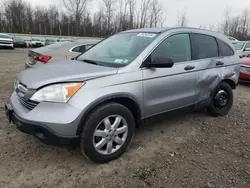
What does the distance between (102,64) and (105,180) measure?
148cm

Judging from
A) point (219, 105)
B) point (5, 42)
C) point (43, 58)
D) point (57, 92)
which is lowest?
point (219, 105)

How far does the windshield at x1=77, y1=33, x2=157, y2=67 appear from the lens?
10.1ft

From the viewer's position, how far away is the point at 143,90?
2977 mm

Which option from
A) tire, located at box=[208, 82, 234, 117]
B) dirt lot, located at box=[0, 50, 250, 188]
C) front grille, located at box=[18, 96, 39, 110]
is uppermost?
front grille, located at box=[18, 96, 39, 110]

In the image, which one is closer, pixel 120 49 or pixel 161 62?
pixel 161 62

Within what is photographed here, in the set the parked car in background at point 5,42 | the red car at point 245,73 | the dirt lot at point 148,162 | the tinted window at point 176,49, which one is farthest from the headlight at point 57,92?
the parked car in background at point 5,42

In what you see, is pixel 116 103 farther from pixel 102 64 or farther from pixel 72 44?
pixel 72 44

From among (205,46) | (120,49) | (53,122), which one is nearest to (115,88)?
(53,122)

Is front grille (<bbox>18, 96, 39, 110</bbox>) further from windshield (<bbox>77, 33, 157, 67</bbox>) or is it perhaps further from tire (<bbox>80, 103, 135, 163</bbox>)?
windshield (<bbox>77, 33, 157, 67</bbox>)

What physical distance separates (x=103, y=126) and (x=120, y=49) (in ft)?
4.20

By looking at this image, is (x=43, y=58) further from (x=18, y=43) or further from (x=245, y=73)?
(x=18, y=43)

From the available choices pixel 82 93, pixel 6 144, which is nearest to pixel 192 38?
pixel 82 93

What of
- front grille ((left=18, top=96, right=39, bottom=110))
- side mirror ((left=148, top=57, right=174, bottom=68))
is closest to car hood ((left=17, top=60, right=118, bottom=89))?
front grille ((left=18, top=96, right=39, bottom=110))

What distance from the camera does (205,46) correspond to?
13.1 ft
